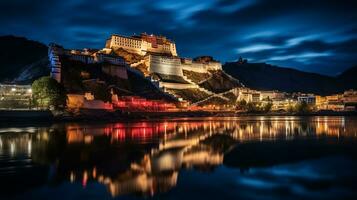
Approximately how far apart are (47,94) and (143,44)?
61.0 meters

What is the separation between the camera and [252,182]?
10.9m

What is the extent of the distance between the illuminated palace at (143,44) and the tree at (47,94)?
48.8 metres

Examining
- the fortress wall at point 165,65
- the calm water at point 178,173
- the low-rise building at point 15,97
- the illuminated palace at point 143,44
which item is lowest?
the calm water at point 178,173

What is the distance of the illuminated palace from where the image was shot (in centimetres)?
10462

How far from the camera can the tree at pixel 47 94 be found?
5484cm

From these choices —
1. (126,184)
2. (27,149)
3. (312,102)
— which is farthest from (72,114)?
(312,102)

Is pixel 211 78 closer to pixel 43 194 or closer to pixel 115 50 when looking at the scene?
pixel 115 50

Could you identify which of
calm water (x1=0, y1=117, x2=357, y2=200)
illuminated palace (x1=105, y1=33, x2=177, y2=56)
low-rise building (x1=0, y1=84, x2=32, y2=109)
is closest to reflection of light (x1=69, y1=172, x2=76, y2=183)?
calm water (x1=0, y1=117, x2=357, y2=200)

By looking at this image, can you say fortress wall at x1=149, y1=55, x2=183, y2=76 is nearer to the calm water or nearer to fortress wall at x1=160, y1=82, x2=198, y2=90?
fortress wall at x1=160, y1=82, x2=198, y2=90

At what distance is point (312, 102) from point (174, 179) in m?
149

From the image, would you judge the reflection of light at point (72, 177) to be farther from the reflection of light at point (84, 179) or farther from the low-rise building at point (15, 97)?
the low-rise building at point (15, 97)

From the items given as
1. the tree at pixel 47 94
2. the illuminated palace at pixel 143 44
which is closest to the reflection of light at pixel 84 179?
the tree at pixel 47 94

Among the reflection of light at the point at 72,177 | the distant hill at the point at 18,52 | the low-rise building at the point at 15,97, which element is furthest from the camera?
the distant hill at the point at 18,52

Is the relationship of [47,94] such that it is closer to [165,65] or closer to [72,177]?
[72,177]
